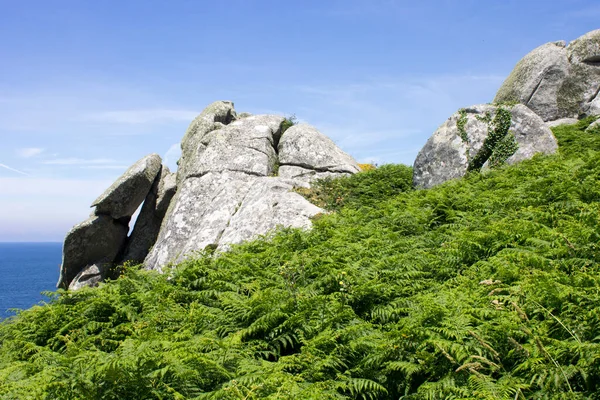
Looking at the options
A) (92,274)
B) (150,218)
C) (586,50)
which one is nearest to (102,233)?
(92,274)

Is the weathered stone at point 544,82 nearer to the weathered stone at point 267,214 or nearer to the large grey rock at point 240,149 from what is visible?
the large grey rock at point 240,149

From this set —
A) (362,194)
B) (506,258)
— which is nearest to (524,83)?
(362,194)

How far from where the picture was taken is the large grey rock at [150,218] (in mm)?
22625

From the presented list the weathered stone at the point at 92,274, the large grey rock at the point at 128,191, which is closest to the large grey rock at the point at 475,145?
the large grey rock at the point at 128,191

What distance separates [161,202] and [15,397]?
18513 millimetres

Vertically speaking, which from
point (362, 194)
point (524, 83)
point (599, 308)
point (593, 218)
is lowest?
point (599, 308)

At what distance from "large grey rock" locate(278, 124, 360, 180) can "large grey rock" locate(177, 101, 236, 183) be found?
4.23 metres

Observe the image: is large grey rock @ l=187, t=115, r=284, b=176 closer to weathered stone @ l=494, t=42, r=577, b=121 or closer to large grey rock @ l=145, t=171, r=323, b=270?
large grey rock @ l=145, t=171, r=323, b=270

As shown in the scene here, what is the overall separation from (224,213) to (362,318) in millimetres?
10349

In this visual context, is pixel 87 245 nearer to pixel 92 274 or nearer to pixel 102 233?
pixel 102 233

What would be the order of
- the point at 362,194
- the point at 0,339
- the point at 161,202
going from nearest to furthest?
1. the point at 0,339
2. the point at 362,194
3. the point at 161,202

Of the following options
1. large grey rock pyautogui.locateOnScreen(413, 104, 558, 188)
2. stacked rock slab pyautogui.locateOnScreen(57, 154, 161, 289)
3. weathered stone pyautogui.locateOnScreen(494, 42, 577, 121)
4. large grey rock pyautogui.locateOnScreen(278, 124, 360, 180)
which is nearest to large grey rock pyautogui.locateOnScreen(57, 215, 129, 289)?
stacked rock slab pyautogui.locateOnScreen(57, 154, 161, 289)

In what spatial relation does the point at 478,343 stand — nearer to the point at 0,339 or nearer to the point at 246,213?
the point at 0,339

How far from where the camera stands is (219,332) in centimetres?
643
